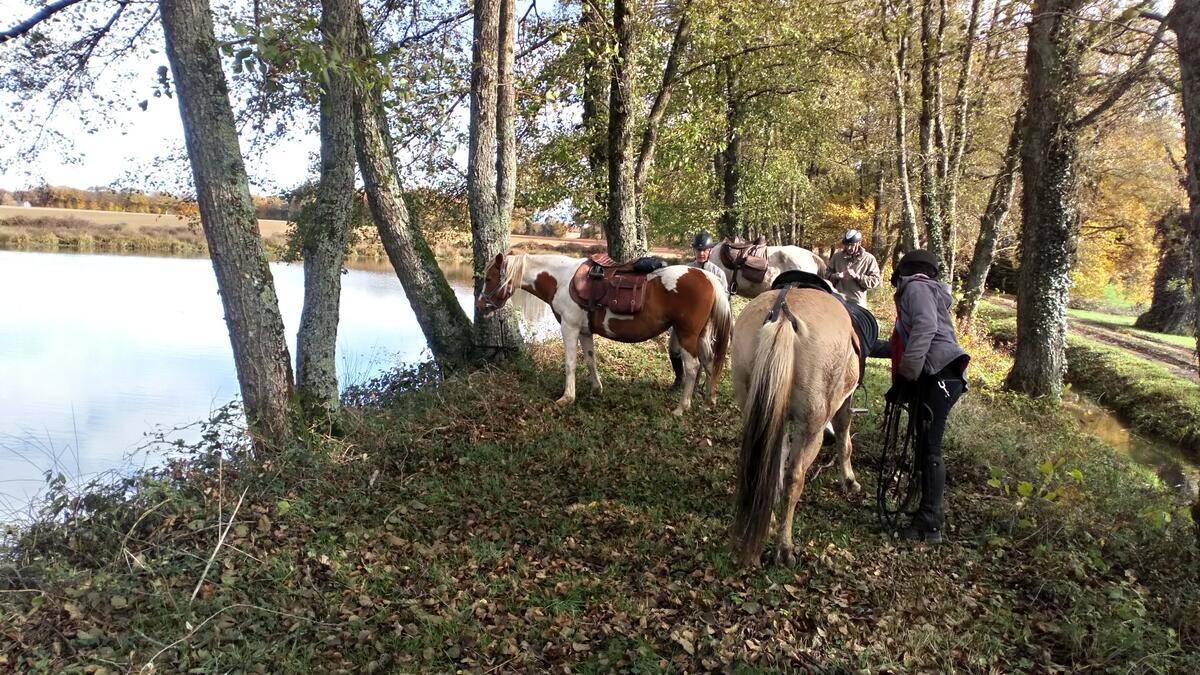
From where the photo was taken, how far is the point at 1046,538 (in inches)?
161

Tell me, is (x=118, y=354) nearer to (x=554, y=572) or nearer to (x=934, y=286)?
(x=554, y=572)

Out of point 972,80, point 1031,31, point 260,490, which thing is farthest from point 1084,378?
point 260,490

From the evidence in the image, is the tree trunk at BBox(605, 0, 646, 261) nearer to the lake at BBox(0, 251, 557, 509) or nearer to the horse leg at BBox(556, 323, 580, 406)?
the lake at BBox(0, 251, 557, 509)

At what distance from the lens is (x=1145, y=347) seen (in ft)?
47.7

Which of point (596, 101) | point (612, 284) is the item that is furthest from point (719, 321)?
point (596, 101)

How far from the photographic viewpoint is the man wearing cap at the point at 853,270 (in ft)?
24.1

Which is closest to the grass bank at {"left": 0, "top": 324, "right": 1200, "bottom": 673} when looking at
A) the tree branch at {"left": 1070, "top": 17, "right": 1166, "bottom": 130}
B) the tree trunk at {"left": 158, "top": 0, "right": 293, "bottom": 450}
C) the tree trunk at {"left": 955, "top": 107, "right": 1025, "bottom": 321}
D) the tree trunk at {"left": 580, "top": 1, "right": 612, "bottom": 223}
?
the tree trunk at {"left": 158, "top": 0, "right": 293, "bottom": 450}

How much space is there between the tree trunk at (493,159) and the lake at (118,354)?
150 cm

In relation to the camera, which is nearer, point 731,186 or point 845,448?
point 845,448

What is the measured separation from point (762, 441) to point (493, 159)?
5.87 m

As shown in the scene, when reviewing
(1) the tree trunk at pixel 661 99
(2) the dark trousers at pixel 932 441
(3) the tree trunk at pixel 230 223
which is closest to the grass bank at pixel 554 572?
(2) the dark trousers at pixel 932 441

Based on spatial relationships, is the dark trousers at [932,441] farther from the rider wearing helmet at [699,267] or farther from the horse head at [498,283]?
the horse head at [498,283]

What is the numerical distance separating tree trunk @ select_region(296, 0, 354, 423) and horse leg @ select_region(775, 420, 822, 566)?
13.8ft

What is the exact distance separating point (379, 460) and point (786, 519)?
3.40 meters
